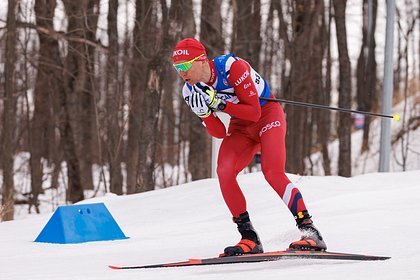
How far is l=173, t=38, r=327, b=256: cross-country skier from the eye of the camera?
197 inches

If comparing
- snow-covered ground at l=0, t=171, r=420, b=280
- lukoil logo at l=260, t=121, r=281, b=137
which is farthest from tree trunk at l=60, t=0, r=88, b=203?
lukoil logo at l=260, t=121, r=281, b=137

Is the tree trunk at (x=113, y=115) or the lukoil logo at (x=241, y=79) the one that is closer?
the lukoil logo at (x=241, y=79)

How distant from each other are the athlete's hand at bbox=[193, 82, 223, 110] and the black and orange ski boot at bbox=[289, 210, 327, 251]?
3.02 ft

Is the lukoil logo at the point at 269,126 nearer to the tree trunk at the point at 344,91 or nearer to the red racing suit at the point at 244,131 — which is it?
the red racing suit at the point at 244,131

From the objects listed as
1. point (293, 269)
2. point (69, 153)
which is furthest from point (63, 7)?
point (293, 269)

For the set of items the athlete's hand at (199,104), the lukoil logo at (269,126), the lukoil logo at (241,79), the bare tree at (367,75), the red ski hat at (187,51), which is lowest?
the lukoil logo at (269,126)

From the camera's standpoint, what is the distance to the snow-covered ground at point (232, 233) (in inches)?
186

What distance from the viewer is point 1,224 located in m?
8.83

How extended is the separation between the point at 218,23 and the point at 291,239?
382 inches

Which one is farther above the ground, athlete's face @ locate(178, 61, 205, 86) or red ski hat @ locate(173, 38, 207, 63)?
red ski hat @ locate(173, 38, 207, 63)

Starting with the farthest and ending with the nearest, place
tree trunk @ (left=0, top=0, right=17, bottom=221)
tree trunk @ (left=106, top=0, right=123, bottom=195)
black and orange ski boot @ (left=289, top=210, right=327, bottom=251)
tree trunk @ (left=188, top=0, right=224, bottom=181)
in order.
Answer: tree trunk @ (left=106, top=0, right=123, bottom=195) < tree trunk @ (left=188, top=0, right=224, bottom=181) < tree trunk @ (left=0, top=0, right=17, bottom=221) < black and orange ski boot @ (left=289, top=210, right=327, bottom=251)

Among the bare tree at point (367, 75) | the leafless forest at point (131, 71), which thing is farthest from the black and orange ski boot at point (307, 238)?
the bare tree at point (367, 75)

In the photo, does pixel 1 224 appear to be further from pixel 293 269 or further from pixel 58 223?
pixel 293 269

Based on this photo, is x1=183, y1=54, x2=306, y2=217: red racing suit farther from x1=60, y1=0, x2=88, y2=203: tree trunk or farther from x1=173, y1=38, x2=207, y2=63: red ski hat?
x1=60, y1=0, x2=88, y2=203: tree trunk
